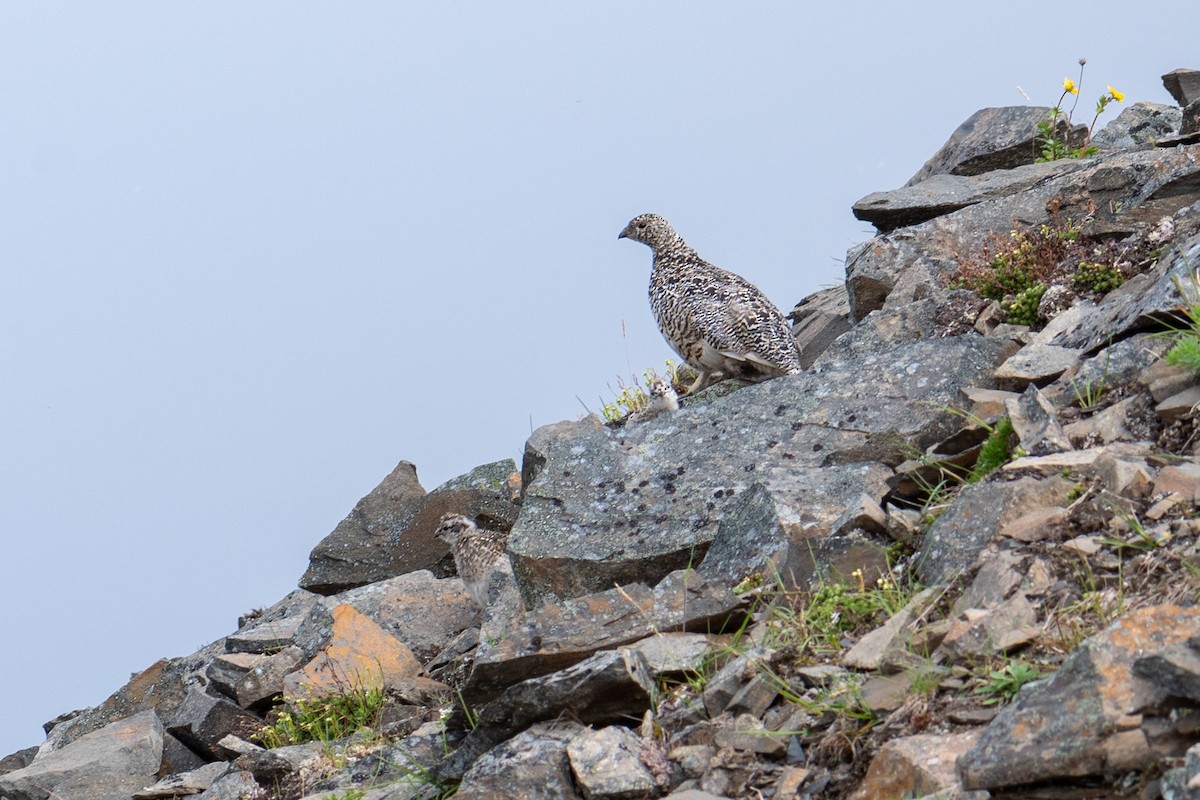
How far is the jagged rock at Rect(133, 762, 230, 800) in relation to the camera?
385 inches

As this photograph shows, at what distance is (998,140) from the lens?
15.8 meters

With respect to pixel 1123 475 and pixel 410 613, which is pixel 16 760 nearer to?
pixel 410 613

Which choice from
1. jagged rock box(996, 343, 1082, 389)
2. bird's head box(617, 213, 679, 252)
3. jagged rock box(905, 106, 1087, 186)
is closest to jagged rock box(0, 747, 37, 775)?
bird's head box(617, 213, 679, 252)

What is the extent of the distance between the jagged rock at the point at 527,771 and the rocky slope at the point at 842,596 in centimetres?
2

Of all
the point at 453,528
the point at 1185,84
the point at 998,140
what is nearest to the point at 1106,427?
the point at 453,528

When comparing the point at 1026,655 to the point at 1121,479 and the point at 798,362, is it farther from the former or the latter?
the point at 798,362

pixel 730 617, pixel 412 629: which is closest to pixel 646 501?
pixel 730 617

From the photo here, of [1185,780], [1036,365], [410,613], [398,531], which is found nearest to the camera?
[1185,780]

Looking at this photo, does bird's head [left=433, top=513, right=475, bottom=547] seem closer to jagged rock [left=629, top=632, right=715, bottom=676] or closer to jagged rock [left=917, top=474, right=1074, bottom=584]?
jagged rock [left=629, top=632, right=715, bottom=676]

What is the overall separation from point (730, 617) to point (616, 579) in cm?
161

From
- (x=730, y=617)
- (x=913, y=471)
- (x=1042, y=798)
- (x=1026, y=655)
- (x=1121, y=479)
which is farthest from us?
(x=913, y=471)

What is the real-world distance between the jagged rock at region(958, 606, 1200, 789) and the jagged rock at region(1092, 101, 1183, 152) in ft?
38.9

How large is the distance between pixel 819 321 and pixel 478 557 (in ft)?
17.6

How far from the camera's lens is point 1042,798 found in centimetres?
447
